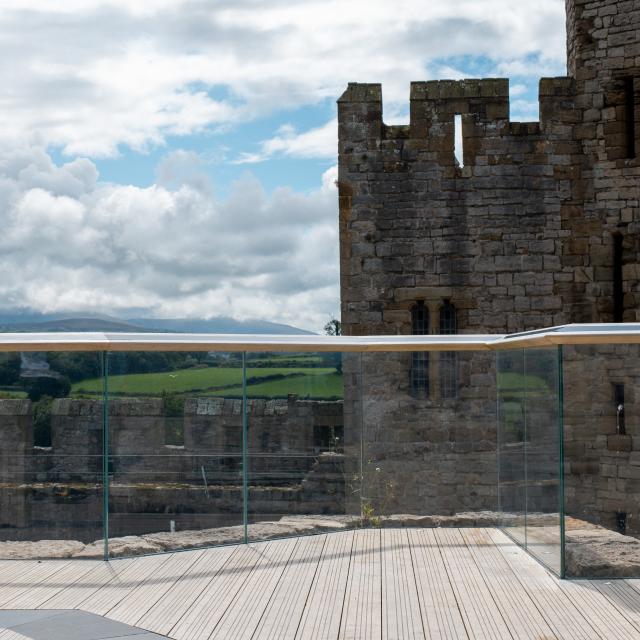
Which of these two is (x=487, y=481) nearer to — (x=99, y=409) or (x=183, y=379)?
(x=183, y=379)

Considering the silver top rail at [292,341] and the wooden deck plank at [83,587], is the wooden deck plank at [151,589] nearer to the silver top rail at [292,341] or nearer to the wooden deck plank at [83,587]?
the wooden deck plank at [83,587]

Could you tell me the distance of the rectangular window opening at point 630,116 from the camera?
45.7 ft

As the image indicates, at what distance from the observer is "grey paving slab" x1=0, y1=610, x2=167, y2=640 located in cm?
552

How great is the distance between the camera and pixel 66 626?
5711mm

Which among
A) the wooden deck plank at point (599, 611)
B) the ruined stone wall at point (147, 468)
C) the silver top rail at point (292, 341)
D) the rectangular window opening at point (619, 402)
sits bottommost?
the wooden deck plank at point (599, 611)

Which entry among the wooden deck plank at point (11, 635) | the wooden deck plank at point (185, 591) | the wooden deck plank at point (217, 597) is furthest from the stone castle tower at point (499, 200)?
the wooden deck plank at point (11, 635)

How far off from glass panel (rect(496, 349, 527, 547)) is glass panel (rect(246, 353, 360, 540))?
1.10m

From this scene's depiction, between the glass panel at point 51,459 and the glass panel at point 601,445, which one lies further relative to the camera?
the glass panel at point 51,459

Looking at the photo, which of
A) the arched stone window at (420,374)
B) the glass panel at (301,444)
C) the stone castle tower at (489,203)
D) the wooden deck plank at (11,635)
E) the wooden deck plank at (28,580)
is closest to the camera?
the wooden deck plank at (11,635)

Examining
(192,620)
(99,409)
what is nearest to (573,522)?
(192,620)

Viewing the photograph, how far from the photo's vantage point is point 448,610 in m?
6.08

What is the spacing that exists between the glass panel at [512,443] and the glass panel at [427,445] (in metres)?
0.15

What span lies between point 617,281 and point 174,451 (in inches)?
317

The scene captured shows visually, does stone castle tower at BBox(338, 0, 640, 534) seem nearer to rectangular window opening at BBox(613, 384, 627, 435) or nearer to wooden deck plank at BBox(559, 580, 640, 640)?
rectangular window opening at BBox(613, 384, 627, 435)
